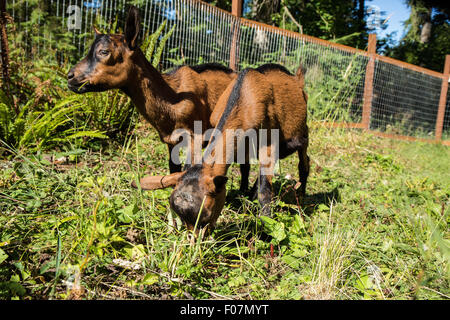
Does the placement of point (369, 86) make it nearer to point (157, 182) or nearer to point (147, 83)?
point (147, 83)

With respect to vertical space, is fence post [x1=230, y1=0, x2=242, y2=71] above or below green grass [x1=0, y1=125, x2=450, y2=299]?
above

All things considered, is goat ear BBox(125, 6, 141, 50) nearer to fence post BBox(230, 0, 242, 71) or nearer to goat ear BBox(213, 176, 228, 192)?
goat ear BBox(213, 176, 228, 192)

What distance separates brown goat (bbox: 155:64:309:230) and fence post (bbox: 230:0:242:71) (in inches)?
115

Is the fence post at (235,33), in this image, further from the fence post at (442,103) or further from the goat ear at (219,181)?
the fence post at (442,103)

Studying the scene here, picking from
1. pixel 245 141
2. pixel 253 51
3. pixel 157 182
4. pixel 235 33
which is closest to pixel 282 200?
pixel 245 141

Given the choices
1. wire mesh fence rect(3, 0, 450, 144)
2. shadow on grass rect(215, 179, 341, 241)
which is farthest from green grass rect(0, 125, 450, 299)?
wire mesh fence rect(3, 0, 450, 144)

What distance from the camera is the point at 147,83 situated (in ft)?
12.1

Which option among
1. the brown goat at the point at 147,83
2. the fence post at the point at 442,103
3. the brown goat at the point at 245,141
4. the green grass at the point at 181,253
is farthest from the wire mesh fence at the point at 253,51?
the green grass at the point at 181,253

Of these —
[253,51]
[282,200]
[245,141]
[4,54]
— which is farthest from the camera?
A: [253,51]

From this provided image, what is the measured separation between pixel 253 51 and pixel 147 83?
4300mm

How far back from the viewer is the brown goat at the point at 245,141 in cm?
246

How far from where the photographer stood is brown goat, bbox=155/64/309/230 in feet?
8.07
